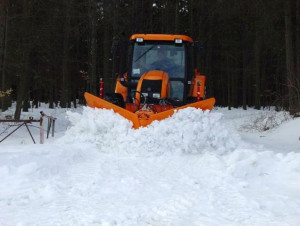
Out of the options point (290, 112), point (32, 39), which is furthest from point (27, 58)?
point (290, 112)

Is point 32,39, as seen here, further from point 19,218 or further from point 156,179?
point 19,218

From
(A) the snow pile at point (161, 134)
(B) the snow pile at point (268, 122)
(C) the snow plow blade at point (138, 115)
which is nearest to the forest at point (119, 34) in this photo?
(B) the snow pile at point (268, 122)

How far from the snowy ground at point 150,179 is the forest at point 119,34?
3251mm

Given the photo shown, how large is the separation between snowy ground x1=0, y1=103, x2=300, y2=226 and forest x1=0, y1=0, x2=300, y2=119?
3251 millimetres

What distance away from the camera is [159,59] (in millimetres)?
10453

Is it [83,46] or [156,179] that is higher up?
[83,46]

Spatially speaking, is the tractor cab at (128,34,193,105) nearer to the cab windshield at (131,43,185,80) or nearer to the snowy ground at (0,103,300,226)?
the cab windshield at (131,43,185,80)

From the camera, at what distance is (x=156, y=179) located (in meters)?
5.68

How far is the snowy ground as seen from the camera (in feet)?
13.3

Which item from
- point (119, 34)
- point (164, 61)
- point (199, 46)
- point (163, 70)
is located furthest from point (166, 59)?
point (119, 34)

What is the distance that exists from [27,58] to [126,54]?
7.12m

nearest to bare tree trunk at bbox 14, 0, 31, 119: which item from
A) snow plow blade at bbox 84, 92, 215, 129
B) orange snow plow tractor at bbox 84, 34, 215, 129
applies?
orange snow plow tractor at bbox 84, 34, 215, 129

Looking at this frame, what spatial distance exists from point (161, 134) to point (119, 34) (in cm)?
1330

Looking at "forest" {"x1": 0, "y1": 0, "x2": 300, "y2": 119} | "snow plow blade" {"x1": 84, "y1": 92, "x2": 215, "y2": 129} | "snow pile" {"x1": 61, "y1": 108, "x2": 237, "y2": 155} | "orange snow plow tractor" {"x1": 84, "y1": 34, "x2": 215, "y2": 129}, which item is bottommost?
"snow pile" {"x1": 61, "y1": 108, "x2": 237, "y2": 155}
